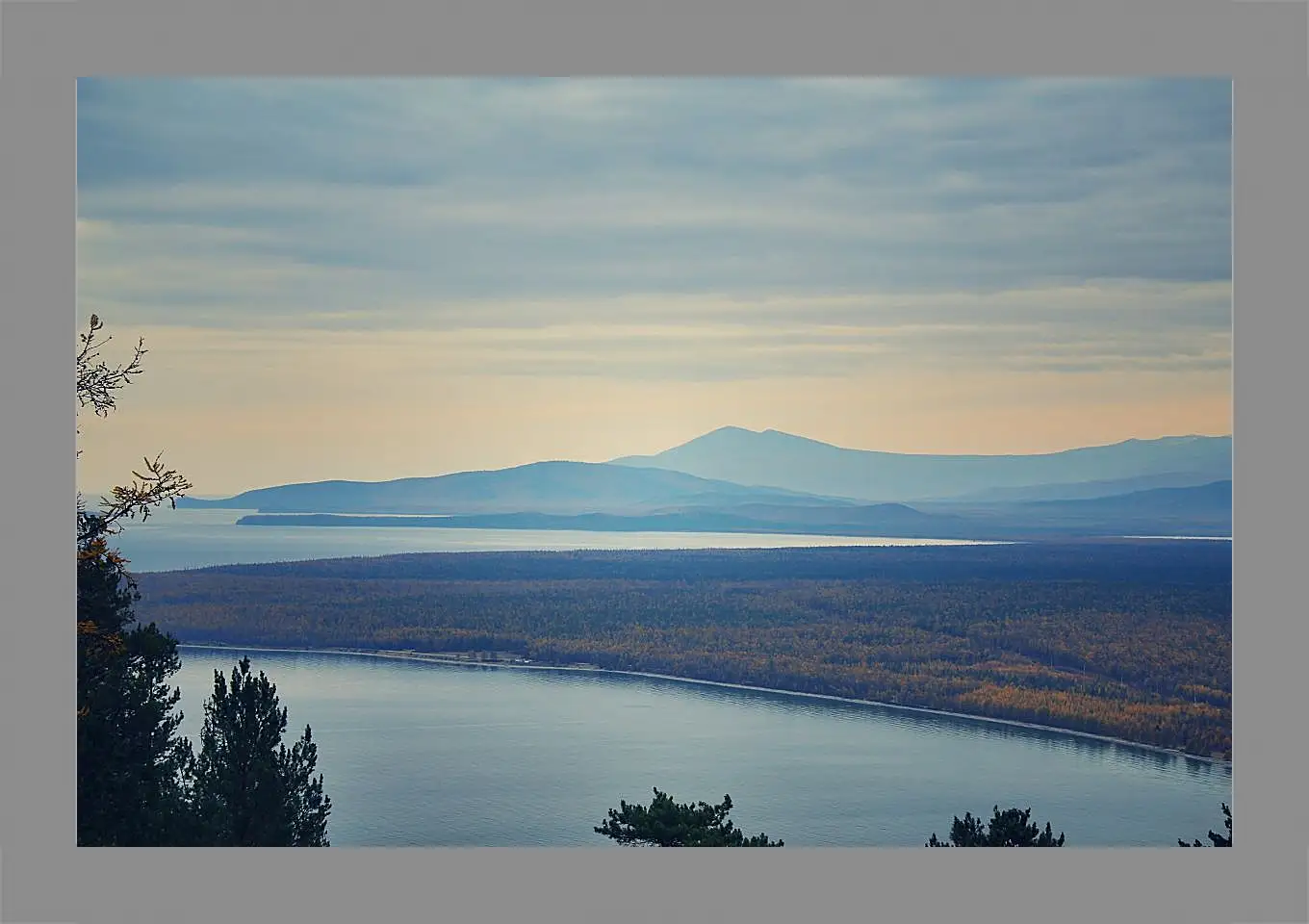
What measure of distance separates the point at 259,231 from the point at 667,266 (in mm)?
2203

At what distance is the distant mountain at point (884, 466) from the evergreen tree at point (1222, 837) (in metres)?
1.89

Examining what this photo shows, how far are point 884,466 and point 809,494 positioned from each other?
53 centimetres

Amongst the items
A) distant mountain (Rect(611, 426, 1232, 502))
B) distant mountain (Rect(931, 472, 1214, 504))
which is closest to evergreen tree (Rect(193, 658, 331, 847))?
distant mountain (Rect(611, 426, 1232, 502))

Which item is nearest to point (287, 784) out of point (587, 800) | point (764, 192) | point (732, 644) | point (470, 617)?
point (587, 800)

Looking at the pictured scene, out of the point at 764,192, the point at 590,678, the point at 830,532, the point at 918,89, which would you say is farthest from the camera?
the point at 830,532

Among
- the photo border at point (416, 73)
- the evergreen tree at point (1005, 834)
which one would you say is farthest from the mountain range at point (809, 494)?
the evergreen tree at point (1005, 834)

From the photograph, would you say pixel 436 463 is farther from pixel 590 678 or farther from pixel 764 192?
pixel 764 192

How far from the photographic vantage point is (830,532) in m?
8.27

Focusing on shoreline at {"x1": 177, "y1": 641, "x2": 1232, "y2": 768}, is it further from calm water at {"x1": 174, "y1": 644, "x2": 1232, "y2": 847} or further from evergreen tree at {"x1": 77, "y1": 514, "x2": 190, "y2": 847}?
evergreen tree at {"x1": 77, "y1": 514, "x2": 190, "y2": 847}

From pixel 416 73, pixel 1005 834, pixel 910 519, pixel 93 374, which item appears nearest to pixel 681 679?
pixel 910 519

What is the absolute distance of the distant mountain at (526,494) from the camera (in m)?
7.12

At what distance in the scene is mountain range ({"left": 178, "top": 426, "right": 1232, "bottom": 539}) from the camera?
704 cm

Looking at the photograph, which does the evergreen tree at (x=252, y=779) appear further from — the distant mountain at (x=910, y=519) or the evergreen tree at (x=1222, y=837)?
the evergreen tree at (x=1222, y=837)

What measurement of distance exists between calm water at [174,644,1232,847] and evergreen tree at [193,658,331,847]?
0.60m
